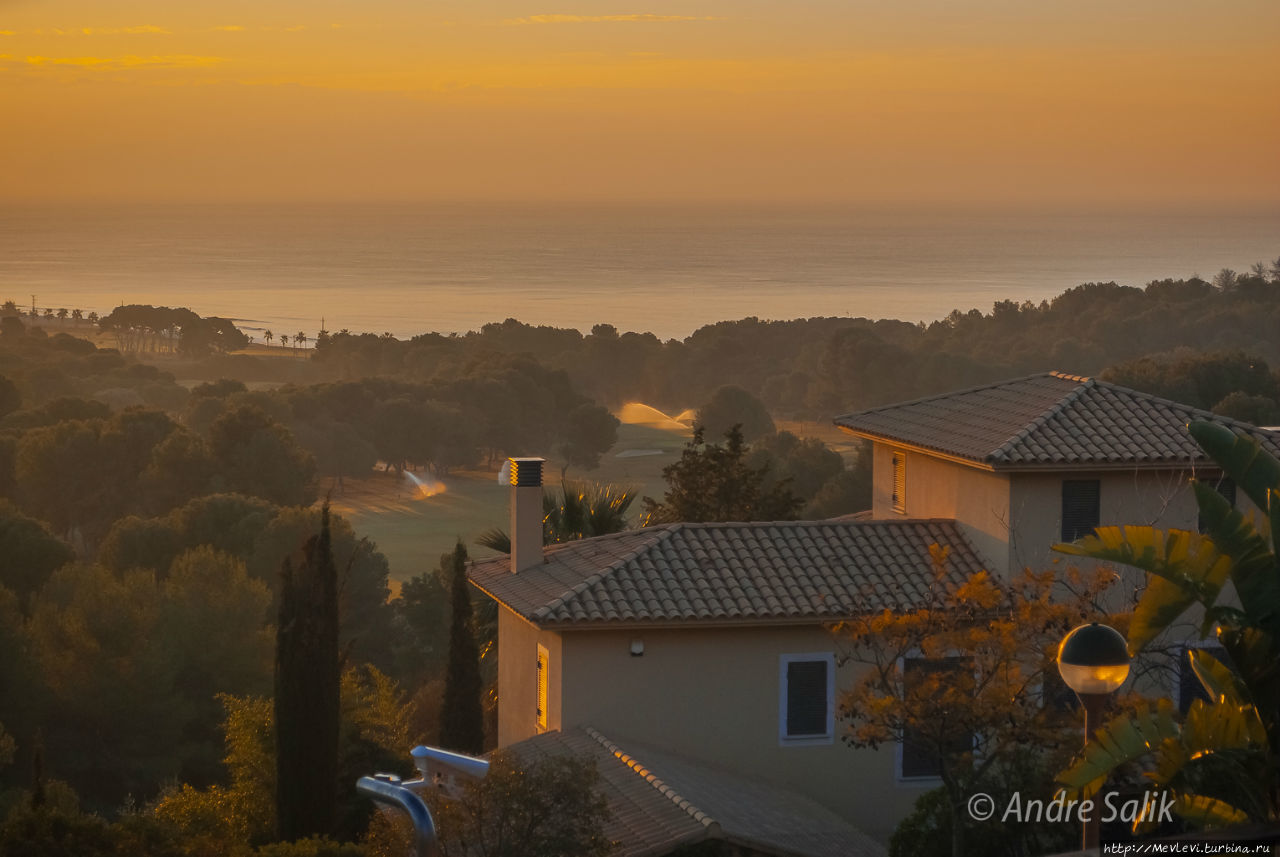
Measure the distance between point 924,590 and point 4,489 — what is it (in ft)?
140

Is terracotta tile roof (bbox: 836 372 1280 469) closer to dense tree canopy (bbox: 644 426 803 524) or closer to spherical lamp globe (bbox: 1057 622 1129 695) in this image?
dense tree canopy (bbox: 644 426 803 524)

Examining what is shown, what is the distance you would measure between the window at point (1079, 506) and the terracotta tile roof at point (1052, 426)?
349 mm

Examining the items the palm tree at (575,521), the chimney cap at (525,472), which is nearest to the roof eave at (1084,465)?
the chimney cap at (525,472)

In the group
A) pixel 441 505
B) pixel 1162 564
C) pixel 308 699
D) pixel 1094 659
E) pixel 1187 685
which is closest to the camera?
pixel 1094 659

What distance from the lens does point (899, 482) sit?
21094 millimetres

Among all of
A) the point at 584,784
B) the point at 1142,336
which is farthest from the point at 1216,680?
the point at 1142,336

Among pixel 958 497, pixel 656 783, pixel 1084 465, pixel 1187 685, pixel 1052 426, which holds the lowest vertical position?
pixel 656 783

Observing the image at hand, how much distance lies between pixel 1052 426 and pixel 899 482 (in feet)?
9.57

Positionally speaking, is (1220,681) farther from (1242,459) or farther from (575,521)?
(575,521)

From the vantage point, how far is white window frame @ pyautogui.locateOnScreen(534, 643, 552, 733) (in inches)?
679

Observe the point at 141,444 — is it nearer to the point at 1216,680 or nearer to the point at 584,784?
the point at 584,784

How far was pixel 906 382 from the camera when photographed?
76125 millimetres

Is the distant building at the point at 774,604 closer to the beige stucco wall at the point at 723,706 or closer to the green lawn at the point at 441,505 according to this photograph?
the beige stucco wall at the point at 723,706

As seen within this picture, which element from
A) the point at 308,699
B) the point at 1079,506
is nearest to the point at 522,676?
the point at 308,699
